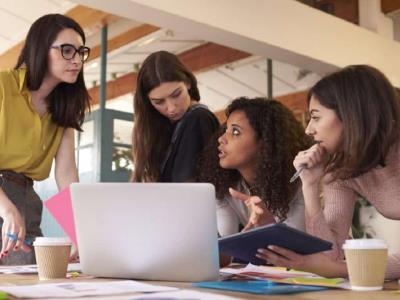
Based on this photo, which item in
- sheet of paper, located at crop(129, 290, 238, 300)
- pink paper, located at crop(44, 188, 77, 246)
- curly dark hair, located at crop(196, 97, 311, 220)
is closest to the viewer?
sheet of paper, located at crop(129, 290, 238, 300)

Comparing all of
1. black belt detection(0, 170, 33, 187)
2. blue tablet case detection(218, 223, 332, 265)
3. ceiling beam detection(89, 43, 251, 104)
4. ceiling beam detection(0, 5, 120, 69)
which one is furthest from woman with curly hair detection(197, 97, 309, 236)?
ceiling beam detection(89, 43, 251, 104)

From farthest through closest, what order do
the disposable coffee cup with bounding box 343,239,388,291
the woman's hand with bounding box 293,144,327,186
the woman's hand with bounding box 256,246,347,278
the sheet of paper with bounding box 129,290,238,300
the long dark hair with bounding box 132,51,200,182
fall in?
the long dark hair with bounding box 132,51,200,182
the woman's hand with bounding box 293,144,327,186
the woman's hand with bounding box 256,246,347,278
the disposable coffee cup with bounding box 343,239,388,291
the sheet of paper with bounding box 129,290,238,300

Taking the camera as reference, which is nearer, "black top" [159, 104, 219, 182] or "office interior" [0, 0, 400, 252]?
"black top" [159, 104, 219, 182]

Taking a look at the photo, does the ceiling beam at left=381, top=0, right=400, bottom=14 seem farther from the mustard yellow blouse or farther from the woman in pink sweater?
the mustard yellow blouse

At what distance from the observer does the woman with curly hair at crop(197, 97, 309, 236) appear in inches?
72.1

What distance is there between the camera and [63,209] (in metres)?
1.33

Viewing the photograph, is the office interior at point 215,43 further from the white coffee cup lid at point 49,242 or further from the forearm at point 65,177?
the white coffee cup lid at point 49,242

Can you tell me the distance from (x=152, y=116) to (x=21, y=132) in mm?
478

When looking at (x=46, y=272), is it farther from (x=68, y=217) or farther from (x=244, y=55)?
(x=244, y=55)

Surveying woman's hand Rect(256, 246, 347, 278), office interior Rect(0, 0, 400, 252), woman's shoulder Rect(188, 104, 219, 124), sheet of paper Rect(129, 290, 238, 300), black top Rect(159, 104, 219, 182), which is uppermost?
office interior Rect(0, 0, 400, 252)

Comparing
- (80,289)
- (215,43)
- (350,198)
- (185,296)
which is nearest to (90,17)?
(215,43)

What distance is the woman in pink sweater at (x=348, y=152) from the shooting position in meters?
1.47

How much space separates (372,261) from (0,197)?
0.94 metres

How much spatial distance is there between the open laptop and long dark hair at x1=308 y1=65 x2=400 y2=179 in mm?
554
